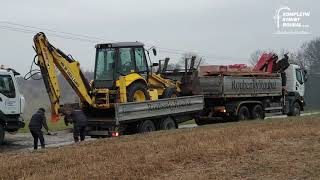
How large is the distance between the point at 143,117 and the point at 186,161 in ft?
29.4

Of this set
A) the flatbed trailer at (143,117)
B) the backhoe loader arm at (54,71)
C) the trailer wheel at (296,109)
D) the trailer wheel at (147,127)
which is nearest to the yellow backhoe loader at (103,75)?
the backhoe loader arm at (54,71)

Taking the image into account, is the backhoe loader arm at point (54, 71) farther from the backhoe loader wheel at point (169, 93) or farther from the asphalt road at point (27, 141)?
the backhoe loader wheel at point (169, 93)

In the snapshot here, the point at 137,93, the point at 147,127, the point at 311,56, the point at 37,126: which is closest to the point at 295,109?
the point at 147,127

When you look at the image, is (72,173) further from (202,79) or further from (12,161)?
(202,79)

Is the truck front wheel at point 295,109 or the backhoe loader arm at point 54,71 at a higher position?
the backhoe loader arm at point 54,71

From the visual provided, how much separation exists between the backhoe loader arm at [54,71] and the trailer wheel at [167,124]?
9.58ft

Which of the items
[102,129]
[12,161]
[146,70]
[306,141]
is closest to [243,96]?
[146,70]

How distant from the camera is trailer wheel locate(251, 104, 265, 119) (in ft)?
81.5

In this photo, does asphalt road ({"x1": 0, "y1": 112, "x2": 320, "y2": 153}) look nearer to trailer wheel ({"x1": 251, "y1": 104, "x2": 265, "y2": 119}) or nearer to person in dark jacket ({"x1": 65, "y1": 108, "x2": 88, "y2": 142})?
person in dark jacket ({"x1": 65, "y1": 108, "x2": 88, "y2": 142})

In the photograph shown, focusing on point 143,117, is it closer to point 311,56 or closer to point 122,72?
point 122,72

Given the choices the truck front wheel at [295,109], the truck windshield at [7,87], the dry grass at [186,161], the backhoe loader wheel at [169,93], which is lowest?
the truck front wheel at [295,109]

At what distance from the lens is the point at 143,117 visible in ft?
60.0

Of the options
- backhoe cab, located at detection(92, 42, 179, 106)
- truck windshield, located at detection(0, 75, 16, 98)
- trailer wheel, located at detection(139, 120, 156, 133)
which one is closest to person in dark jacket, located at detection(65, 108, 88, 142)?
backhoe cab, located at detection(92, 42, 179, 106)

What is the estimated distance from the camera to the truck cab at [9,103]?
18531 millimetres
